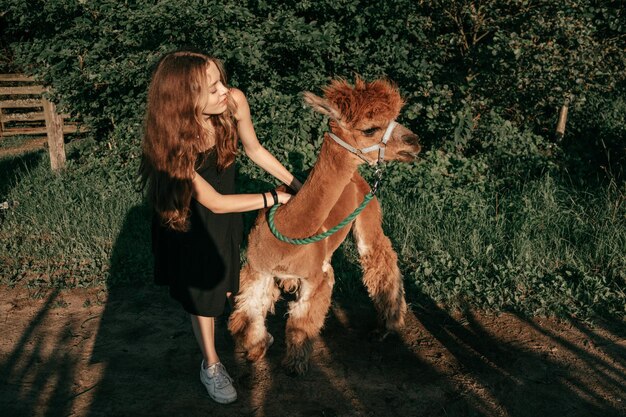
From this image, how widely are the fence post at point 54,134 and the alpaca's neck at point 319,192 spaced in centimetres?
635

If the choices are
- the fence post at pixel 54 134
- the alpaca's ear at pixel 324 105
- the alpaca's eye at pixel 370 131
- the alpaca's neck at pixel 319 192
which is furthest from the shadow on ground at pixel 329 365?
the fence post at pixel 54 134

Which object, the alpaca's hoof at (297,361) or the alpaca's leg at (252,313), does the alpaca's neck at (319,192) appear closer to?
the alpaca's leg at (252,313)

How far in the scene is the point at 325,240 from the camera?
11.4 ft

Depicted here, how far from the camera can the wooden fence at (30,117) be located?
26.4 feet

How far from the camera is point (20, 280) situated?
470 centimetres

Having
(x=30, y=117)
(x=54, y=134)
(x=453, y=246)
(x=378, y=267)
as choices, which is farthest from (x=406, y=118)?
(x=30, y=117)

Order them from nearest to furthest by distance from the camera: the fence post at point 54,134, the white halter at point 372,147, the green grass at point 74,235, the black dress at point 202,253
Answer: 1. the white halter at point 372,147
2. the black dress at point 202,253
3. the green grass at point 74,235
4. the fence post at point 54,134

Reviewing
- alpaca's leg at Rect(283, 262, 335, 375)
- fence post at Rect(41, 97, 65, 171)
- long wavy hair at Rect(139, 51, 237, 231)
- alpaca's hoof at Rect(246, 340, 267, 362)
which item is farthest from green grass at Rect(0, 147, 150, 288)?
long wavy hair at Rect(139, 51, 237, 231)

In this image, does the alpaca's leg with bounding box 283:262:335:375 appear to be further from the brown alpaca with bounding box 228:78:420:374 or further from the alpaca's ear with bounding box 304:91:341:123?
the alpaca's ear with bounding box 304:91:341:123

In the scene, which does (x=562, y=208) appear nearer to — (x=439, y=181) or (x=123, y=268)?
(x=439, y=181)

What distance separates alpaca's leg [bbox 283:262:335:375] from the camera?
335 cm

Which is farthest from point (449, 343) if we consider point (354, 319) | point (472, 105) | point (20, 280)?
point (472, 105)

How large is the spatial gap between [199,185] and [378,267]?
177 cm

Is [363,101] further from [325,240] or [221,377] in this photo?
[221,377]
